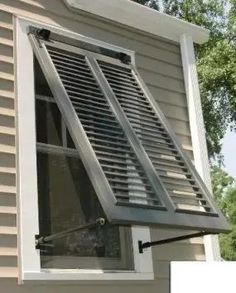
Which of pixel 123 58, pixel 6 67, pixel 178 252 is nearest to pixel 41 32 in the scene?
pixel 6 67

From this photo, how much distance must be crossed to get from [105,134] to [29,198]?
0.63 m

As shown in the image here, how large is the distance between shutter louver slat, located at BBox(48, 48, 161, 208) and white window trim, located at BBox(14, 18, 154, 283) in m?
0.23

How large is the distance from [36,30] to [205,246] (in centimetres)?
218

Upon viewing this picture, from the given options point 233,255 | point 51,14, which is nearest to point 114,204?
point 51,14

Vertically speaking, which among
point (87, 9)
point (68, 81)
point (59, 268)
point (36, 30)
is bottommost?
point (59, 268)

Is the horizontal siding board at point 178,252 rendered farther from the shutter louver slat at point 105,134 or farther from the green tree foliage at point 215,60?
the green tree foliage at point 215,60

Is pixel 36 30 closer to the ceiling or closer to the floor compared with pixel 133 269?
closer to the ceiling

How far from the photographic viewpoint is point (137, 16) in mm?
4875

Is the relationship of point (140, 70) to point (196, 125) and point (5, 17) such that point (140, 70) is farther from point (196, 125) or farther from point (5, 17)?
point (5, 17)

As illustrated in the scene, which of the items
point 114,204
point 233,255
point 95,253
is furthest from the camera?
point 233,255

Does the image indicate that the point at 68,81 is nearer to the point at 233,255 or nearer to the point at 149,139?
the point at 149,139

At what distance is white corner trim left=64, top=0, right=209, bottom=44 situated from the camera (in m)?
4.61

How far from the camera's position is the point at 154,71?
16.2 feet

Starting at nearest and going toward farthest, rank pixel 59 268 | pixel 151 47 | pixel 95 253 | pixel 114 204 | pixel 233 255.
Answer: pixel 114 204 → pixel 59 268 → pixel 95 253 → pixel 151 47 → pixel 233 255
